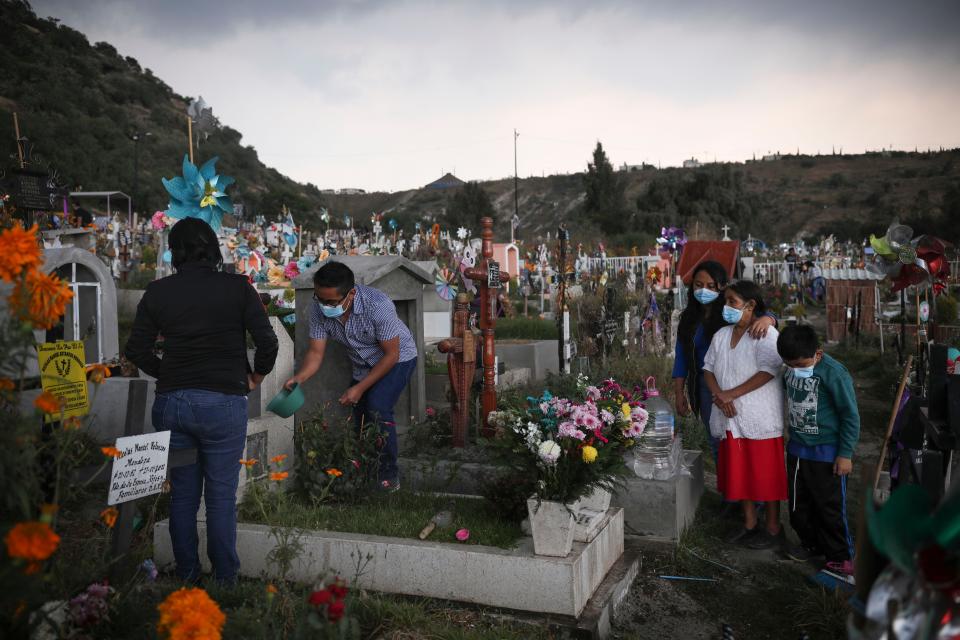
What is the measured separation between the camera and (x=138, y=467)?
9.46 feet

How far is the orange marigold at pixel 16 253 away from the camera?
1713mm

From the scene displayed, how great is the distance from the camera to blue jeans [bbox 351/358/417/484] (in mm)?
4629

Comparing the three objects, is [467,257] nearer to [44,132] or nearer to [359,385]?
[359,385]

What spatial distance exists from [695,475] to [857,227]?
4933cm

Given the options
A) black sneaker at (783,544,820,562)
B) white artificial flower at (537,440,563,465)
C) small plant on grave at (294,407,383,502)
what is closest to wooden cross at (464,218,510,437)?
small plant on grave at (294,407,383,502)

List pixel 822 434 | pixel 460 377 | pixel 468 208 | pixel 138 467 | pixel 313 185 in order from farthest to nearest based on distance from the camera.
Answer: pixel 313 185 < pixel 468 208 < pixel 460 377 < pixel 822 434 < pixel 138 467

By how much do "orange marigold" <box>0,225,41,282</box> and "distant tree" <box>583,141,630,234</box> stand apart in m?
45.1

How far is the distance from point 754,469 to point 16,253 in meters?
3.95

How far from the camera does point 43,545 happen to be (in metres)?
1.52

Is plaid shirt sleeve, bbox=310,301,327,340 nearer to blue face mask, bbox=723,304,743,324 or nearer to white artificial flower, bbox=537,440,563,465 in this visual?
white artificial flower, bbox=537,440,563,465

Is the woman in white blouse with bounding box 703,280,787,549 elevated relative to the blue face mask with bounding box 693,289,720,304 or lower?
lower

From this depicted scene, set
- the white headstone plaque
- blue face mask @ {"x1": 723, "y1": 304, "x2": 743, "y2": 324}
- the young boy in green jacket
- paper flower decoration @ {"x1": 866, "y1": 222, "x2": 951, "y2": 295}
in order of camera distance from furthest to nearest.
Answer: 1. paper flower decoration @ {"x1": 866, "y1": 222, "x2": 951, "y2": 295}
2. blue face mask @ {"x1": 723, "y1": 304, "x2": 743, "y2": 324}
3. the young boy in green jacket
4. the white headstone plaque

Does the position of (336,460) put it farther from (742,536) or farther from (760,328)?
(760,328)

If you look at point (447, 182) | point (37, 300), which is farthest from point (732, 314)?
point (447, 182)
